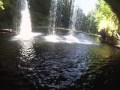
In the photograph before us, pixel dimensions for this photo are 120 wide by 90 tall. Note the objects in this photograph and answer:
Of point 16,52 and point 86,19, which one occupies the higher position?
point 86,19

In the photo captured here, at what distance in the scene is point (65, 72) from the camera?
22469mm

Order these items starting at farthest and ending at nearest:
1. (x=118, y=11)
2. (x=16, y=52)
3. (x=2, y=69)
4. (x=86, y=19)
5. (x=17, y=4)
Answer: (x=86, y=19)
(x=17, y=4)
(x=118, y=11)
(x=16, y=52)
(x=2, y=69)

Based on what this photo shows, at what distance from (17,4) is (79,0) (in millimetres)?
36168

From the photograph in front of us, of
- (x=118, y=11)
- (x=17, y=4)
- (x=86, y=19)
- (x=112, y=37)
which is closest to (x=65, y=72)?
(x=118, y=11)

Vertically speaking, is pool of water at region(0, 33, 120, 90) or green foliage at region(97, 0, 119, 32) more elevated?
green foliage at region(97, 0, 119, 32)

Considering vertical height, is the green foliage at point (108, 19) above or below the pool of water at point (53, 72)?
above

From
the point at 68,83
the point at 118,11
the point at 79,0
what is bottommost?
the point at 68,83

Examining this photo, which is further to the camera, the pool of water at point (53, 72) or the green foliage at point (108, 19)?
the green foliage at point (108, 19)

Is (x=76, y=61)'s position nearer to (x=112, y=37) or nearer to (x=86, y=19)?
(x=112, y=37)

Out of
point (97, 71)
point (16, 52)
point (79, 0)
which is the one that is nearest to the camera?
point (97, 71)

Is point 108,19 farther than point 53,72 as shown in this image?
Yes

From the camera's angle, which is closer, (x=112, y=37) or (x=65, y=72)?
(x=65, y=72)

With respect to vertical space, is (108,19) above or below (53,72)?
above

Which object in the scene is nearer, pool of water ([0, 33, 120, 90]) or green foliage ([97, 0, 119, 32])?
pool of water ([0, 33, 120, 90])
